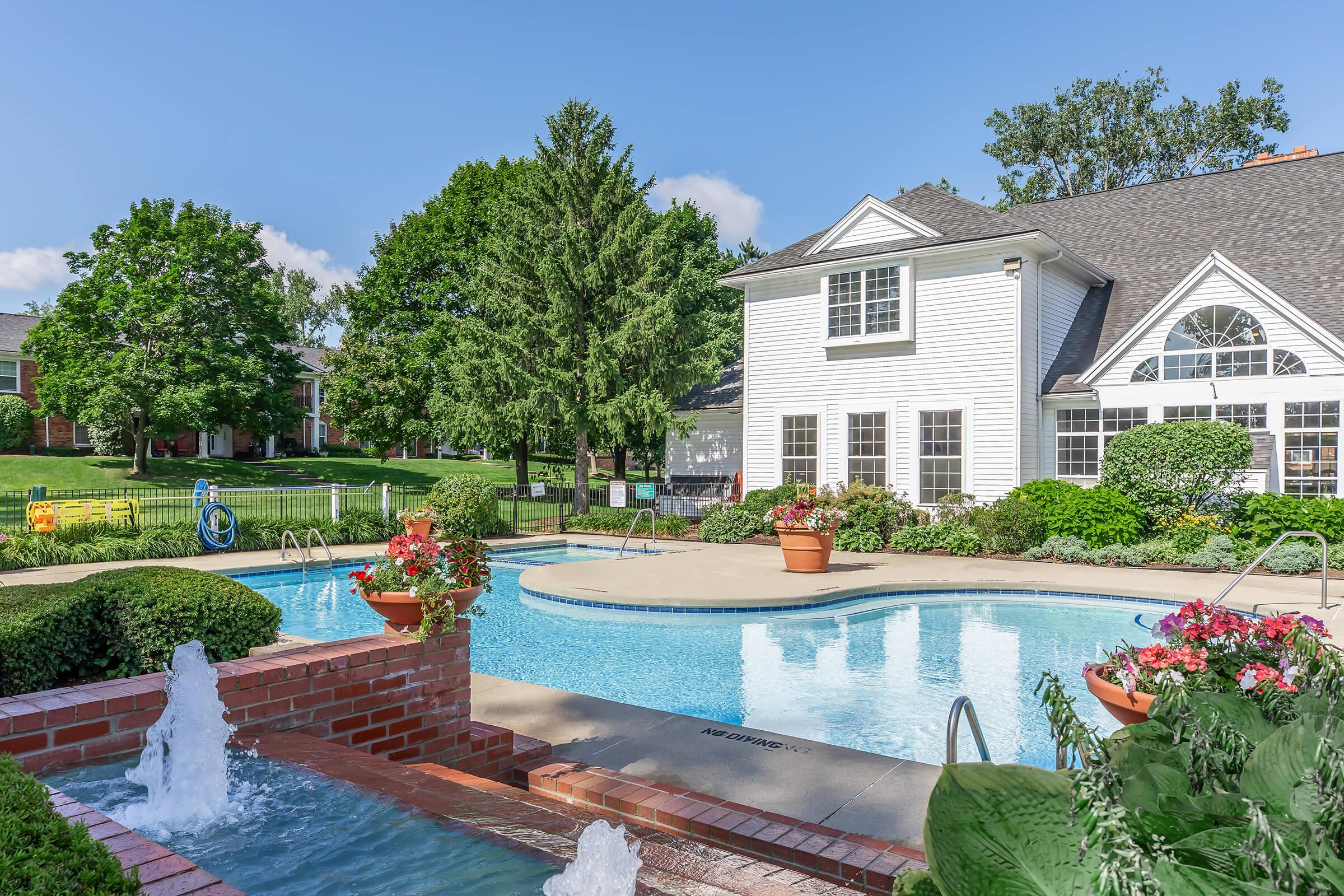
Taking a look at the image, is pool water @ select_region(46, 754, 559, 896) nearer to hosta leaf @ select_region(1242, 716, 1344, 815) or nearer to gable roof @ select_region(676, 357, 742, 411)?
hosta leaf @ select_region(1242, 716, 1344, 815)

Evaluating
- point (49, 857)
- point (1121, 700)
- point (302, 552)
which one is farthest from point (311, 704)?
point (302, 552)

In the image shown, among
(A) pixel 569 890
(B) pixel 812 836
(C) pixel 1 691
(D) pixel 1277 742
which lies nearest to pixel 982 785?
(D) pixel 1277 742

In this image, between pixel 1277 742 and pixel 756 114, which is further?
pixel 756 114

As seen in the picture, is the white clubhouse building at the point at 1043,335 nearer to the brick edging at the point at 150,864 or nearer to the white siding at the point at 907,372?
the white siding at the point at 907,372

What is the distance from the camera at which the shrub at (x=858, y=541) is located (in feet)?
53.9

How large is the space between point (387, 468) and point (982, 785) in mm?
40751

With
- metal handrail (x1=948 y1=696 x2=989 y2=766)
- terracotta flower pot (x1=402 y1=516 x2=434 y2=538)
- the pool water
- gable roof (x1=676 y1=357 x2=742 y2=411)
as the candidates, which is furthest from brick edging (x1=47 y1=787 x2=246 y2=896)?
gable roof (x1=676 y1=357 x2=742 y2=411)

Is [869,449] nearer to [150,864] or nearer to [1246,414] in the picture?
[1246,414]

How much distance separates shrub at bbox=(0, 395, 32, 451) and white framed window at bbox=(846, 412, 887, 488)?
33273mm

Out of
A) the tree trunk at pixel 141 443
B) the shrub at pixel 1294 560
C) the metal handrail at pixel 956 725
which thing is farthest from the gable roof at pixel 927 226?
the tree trunk at pixel 141 443

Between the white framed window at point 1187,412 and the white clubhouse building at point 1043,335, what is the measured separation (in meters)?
0.05

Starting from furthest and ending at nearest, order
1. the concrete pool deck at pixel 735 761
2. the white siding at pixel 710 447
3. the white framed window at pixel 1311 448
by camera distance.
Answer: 1. the white siding at pixel 710 447
2. the white framed window at pixel 1311 448
3. the concrete pool deck at pixel 735 761

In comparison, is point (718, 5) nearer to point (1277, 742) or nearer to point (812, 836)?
point (812, 836)

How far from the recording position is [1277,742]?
1.04 metres
